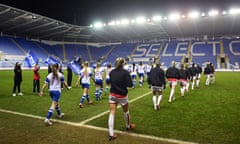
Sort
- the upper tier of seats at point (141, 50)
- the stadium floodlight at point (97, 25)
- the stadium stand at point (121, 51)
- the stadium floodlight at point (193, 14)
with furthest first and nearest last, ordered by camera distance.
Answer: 1. the stadium stand at point (121, 51)
2. the upper tier of seats at point (141, 50)
3. the stadium floodlight at point (97, 25)
4. the stadium floodlight at point (193, 14)

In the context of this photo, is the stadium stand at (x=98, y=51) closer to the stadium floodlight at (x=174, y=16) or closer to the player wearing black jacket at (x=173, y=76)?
the stadium floodlight at (x=174, y=16)

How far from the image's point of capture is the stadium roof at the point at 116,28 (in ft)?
123

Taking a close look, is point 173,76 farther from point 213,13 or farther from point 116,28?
point 116,28

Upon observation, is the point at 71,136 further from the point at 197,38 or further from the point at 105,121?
the point at 197,38

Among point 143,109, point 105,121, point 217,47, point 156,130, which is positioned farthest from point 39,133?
point 217,47

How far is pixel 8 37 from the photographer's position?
50.0m

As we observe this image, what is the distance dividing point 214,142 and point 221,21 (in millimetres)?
40191

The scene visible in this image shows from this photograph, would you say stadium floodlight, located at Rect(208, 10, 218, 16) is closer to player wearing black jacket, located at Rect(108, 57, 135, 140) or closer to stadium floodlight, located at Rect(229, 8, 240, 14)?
stadium floodlight, located at Rect(229, 8, 240, 14)

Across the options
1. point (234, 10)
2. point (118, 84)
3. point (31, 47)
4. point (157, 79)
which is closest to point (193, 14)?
point (234, 10)

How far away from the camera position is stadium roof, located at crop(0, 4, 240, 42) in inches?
1479

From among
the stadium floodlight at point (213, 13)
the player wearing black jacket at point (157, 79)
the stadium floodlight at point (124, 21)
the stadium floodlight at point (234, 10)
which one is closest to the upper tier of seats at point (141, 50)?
the stadium floodlight at point (124, 21)

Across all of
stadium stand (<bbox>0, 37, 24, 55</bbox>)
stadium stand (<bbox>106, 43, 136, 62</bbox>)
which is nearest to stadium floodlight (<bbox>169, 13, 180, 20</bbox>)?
stadium stand (<bbox>106, 43, 136, 62</bbox>)

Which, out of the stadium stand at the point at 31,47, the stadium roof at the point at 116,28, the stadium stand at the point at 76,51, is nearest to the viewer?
the stadium roof at the point at 116,28

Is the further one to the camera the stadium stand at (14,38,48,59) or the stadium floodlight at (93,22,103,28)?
the stadium stand at (14,38,48,59)
